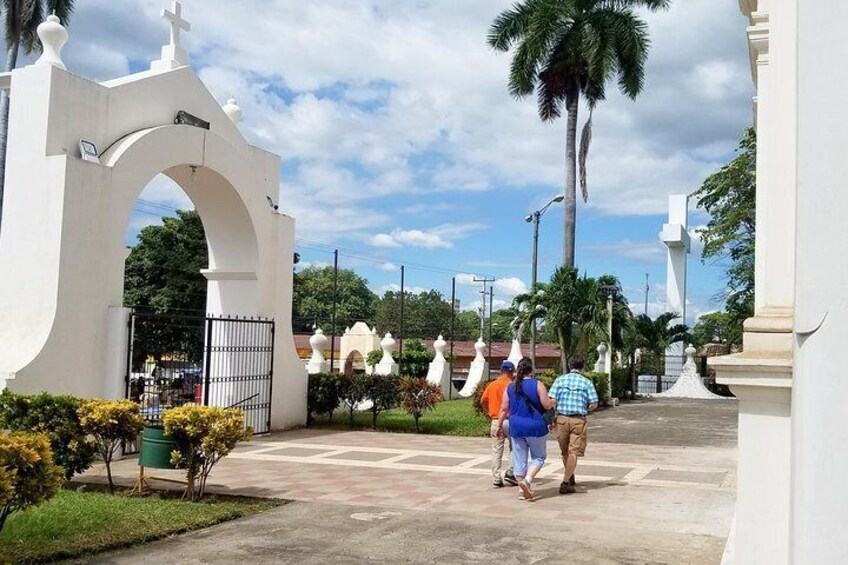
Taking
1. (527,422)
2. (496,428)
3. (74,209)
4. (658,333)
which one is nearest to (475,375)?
(658,333)

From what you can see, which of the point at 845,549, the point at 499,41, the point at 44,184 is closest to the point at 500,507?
the point at 845,549

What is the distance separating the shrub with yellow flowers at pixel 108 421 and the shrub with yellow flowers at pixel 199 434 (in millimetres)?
545

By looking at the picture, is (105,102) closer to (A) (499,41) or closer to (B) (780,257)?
(B) (780,257)

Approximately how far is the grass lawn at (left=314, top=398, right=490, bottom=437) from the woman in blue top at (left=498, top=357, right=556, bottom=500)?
264 inches

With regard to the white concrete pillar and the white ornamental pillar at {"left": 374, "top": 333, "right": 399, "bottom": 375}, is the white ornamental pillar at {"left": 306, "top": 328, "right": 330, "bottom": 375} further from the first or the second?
the white concrete pillar

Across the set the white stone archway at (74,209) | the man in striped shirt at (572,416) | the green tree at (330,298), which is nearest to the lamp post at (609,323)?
the white stone archway at (74,209)

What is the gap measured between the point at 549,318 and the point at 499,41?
1007cm

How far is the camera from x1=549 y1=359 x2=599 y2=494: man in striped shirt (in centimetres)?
935

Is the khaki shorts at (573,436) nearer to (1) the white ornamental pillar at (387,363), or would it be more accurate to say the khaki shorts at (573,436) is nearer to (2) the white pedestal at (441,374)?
(1) the white ornamental pillar at (387,363)

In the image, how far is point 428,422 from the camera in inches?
680

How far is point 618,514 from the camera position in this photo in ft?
26.7

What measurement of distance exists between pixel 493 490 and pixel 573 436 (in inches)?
44.8

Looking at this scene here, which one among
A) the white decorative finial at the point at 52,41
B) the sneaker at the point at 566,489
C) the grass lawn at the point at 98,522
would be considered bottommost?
the grass lawn at the point at 98,522

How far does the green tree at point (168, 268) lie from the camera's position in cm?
3494
